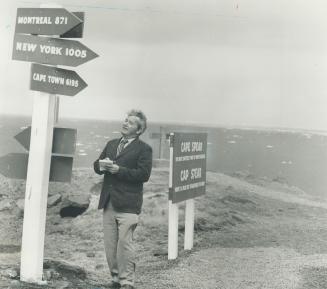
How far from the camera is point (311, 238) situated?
762 cm

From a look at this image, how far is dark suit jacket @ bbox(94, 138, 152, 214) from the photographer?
4.95 meters

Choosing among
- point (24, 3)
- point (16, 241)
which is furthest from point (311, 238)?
point (24, 3)

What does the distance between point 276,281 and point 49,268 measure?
243 cm

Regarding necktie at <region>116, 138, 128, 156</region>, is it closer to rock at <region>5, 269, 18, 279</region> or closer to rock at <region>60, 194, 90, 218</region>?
rock at <region>5, 269, 18, 279</region>

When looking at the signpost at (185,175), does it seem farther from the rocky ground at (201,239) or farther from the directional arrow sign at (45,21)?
the directional arrow sign at (45,21)

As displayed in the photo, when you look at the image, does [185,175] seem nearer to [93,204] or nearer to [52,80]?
[52,80]

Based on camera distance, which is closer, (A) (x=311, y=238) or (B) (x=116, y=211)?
(B) (x=116, y=211)

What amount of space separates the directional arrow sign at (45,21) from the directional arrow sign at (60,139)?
3.01 feet

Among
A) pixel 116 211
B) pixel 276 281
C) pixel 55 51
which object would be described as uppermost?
pixel 55 51

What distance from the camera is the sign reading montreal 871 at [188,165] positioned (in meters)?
6.52

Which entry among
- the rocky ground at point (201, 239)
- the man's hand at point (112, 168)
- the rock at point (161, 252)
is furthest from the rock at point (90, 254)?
the man's hand at point (112, 168)

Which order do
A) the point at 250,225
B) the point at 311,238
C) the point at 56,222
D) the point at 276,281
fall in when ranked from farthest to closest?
the point at 56,222, the point at 250,225, the point at 311,238, the point at 276,281

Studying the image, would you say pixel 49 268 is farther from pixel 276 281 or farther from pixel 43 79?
pixel 276 281

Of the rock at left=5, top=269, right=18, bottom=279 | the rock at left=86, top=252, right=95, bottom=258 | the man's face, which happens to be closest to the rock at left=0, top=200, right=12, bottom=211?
the rock at left=86, top=252, right=95, bottom=258
